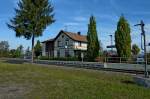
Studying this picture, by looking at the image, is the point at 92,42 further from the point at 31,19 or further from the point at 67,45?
the point at 67,45

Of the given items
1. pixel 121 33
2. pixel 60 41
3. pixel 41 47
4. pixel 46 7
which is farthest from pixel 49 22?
pixel 41 47

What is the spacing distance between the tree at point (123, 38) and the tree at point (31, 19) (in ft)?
43.0

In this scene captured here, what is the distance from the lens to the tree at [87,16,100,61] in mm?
46062

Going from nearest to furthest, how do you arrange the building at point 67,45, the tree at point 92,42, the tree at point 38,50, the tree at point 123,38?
1. the tree at point 123,38
2. the tree at point 92,42
3. the building at point 67,45
4. the tree at point 38,50

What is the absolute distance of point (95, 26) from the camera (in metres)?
48.1

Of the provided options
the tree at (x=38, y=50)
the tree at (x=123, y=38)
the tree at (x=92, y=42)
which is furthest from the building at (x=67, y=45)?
the tree at (x=123, y=38)

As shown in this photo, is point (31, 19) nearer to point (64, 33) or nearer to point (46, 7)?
point (46, 7)

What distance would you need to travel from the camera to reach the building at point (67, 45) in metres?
66.8

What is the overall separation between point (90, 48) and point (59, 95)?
3655 cm

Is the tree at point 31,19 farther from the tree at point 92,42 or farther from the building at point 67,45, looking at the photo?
the building at point 67,45

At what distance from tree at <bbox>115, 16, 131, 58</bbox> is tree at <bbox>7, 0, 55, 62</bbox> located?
13118mm

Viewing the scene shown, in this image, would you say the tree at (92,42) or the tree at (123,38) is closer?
the tree at (123,38)

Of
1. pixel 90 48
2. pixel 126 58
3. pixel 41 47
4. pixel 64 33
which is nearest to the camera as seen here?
pixel 126 58

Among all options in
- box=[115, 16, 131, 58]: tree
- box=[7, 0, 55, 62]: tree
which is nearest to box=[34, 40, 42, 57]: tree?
box=[7, 0, 55, 62]: tree
